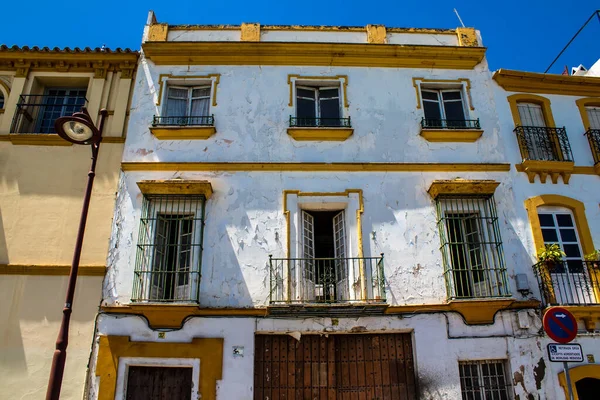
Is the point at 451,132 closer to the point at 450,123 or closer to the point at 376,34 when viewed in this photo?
the point at 450,123

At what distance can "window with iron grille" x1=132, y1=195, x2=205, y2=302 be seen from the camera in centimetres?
988

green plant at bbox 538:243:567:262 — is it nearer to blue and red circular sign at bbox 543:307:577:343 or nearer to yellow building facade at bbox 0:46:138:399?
A: blue and red circular sign at bbox 543:307:577:343

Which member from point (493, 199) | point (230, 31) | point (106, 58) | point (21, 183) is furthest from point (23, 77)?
point (493, 199)

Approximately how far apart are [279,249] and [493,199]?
4911mm

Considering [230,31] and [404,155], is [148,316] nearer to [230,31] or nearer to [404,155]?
[404,155]

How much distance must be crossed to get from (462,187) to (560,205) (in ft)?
8.02

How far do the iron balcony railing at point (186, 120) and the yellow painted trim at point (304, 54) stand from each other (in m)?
1.60

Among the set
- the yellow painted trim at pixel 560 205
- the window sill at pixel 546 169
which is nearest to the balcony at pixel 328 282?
the yellow painted trim at pixel 560 205

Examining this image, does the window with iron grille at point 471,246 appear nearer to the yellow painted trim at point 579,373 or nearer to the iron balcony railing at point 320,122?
the yellow painted trim at point 579,373

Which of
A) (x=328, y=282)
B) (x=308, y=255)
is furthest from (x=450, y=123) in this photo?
(x=328, y=282)

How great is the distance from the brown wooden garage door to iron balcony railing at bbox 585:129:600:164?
655 centimetres

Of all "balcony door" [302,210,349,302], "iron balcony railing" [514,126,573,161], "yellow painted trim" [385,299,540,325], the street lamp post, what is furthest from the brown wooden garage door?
"iron balcony railing" [514,126,573,161]

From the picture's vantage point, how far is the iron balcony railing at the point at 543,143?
37.9ft

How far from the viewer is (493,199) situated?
10750 millimetres
